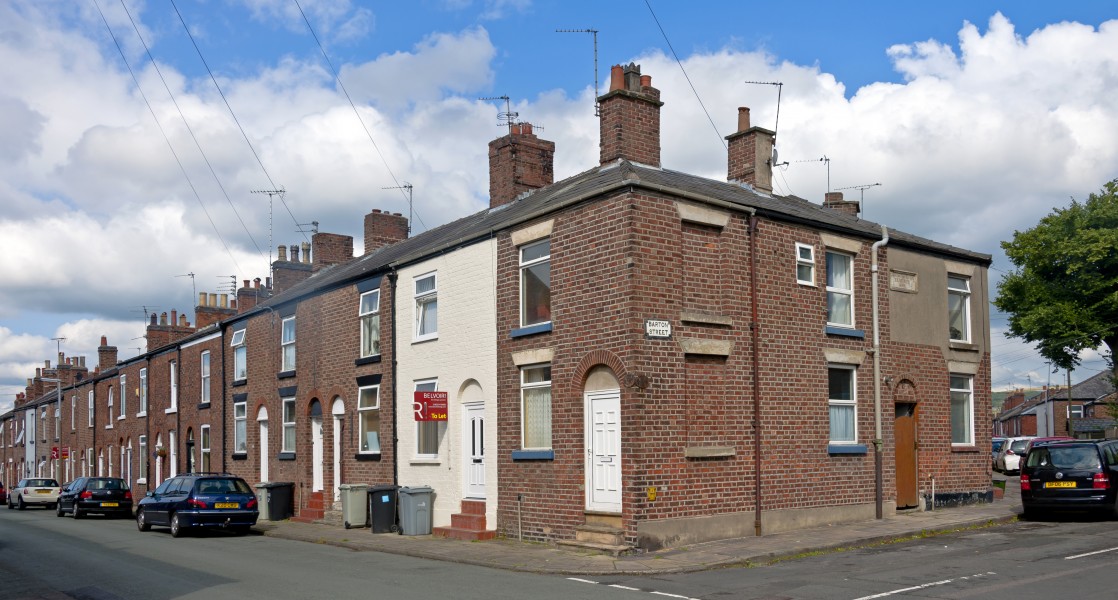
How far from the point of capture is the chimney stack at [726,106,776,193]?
2319 cm

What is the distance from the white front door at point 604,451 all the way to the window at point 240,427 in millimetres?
17775

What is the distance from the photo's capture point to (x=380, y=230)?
31953mm

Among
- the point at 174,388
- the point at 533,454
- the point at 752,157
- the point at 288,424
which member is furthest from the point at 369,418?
the point at 174,388

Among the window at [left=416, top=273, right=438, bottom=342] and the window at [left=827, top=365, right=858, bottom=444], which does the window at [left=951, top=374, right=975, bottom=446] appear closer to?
the window at [left=827, top=365, right=858, bottom=444]

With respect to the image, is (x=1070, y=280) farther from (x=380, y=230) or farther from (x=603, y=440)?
(x=603, y=440)

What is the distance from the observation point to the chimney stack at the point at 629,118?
785 inches

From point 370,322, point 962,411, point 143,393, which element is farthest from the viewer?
point 143,393

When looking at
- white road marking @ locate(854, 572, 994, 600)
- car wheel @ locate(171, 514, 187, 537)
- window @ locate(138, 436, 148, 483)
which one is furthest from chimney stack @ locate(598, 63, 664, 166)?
window @ locate(138, 436, 148, 483)

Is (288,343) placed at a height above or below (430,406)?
above

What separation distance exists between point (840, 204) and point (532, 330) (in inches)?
496

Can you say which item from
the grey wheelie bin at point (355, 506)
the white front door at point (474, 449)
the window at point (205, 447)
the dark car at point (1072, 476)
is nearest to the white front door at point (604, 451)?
the white front door at point (474, 449)

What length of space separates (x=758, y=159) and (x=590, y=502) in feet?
33.5

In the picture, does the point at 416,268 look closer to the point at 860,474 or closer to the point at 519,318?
the point at 519,318

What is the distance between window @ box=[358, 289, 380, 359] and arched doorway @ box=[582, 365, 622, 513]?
8702 millimetres
